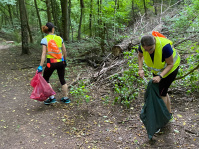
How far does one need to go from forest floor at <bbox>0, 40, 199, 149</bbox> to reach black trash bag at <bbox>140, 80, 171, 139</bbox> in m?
0.30

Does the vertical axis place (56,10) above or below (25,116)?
above

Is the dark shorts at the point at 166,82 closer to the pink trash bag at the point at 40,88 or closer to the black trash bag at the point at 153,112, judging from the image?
the black trash bag at the point at 153,112

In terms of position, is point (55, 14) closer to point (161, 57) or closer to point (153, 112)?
point (161, 57)

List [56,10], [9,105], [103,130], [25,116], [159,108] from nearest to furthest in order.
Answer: [159,108] < [103,130] < [25,116] < [9,105] < [56,10]

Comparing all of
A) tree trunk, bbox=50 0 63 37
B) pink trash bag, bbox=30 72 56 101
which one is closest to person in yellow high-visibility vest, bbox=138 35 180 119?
pink trash bag, bbox=30 72 56 101

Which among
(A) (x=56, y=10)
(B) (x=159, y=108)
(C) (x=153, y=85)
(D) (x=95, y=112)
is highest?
(A) (x=56, y=10)

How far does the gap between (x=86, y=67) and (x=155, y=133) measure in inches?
202

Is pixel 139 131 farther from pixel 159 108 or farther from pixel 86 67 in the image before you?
pixel 86 67

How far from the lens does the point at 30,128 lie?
3.33m

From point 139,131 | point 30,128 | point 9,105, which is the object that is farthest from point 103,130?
point 9,105

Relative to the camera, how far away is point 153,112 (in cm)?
278

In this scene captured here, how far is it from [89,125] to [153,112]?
1.40 meters

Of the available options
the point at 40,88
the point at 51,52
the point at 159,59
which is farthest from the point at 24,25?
the point at 159,59

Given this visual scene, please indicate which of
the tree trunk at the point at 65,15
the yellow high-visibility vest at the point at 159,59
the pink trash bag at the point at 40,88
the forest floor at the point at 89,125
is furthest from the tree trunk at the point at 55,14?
the yellow high-visibility vest at the point at 159,59
